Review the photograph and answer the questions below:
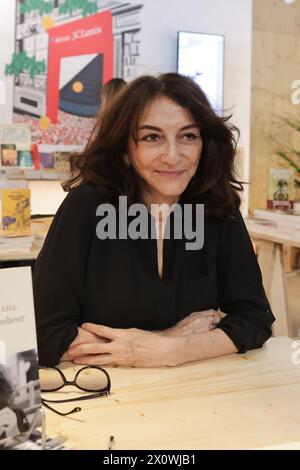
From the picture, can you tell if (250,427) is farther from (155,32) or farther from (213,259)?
(155,32)

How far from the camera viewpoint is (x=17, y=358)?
33.3 inches

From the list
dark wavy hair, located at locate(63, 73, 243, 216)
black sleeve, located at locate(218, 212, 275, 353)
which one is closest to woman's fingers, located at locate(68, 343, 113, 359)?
black sleeve, located at locate(218, 212, 275, 353)

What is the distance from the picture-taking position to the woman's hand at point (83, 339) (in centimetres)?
130

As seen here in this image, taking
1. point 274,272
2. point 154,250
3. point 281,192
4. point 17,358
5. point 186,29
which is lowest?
point 274,272

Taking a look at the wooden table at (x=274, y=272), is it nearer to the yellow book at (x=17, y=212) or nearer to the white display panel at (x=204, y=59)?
the yellow book at (x=17, y=212)

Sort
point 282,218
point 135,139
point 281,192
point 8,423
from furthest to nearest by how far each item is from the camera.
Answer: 1. point 281,192
2. point 282,218
3. point 135,139
4. point 8,423

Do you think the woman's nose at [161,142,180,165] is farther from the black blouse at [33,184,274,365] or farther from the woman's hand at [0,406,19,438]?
the woman's hand at [0,406,19,438]

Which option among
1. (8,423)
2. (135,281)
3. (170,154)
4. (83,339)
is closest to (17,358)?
(8,423)

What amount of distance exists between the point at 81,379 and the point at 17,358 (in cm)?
34

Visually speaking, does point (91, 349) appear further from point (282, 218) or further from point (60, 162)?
point (60, 162)

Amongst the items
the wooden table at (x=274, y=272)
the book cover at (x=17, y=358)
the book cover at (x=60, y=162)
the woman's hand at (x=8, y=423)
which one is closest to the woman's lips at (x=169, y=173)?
the book cover at (x=17, y=358)
